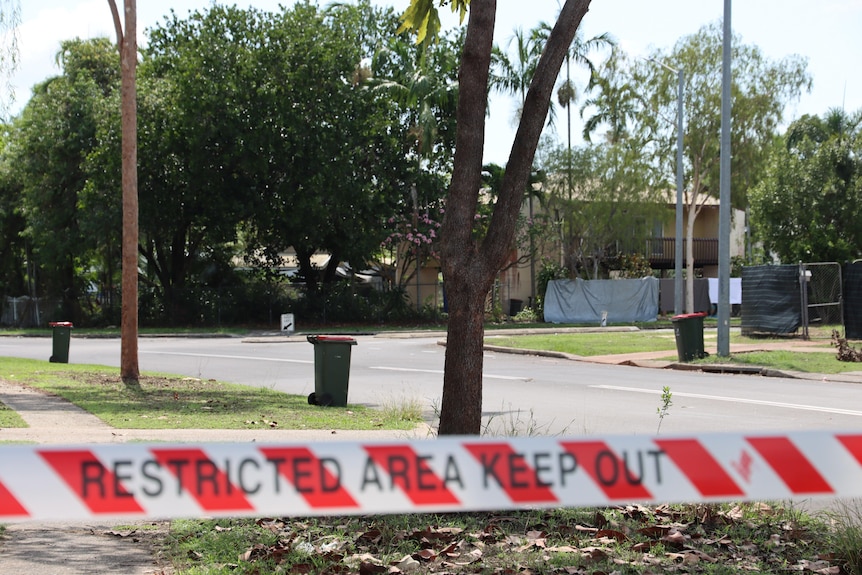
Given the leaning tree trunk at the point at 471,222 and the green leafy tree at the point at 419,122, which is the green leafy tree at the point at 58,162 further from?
the leaning tree trunk at the point at 471,222

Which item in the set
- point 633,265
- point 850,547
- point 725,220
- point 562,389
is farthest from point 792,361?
point 633,265

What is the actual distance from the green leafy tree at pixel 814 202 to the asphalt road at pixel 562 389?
19436 mm

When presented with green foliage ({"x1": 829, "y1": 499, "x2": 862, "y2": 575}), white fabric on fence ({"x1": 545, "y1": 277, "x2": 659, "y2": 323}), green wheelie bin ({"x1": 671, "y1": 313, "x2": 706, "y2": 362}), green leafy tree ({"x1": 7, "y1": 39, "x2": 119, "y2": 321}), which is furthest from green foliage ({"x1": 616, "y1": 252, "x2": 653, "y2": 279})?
green foliage ({"x1": 829, "y1": 499, "x2": 862, "y2": 575})

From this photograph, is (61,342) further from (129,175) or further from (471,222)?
(471,222)

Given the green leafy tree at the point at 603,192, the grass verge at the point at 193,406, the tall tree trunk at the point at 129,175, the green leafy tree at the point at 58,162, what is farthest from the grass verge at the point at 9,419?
the green leafy tree at the point at 603,192

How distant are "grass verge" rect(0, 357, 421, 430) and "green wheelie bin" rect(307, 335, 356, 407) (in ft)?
0.73

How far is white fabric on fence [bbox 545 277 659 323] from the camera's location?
1612 inches

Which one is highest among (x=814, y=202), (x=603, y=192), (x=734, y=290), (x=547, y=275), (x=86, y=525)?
(x=603, y=192)

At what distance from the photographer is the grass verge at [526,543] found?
17.0 feet

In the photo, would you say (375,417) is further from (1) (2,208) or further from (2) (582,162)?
(1) (2,208)

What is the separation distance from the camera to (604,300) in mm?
41250

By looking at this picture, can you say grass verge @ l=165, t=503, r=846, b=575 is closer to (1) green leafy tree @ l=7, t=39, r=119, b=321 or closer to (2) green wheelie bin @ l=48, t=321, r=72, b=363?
(2) green wheelie bin @ l=48, t=321, r=72, b=363

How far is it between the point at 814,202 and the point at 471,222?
34.9m

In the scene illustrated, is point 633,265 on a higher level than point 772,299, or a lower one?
higher
